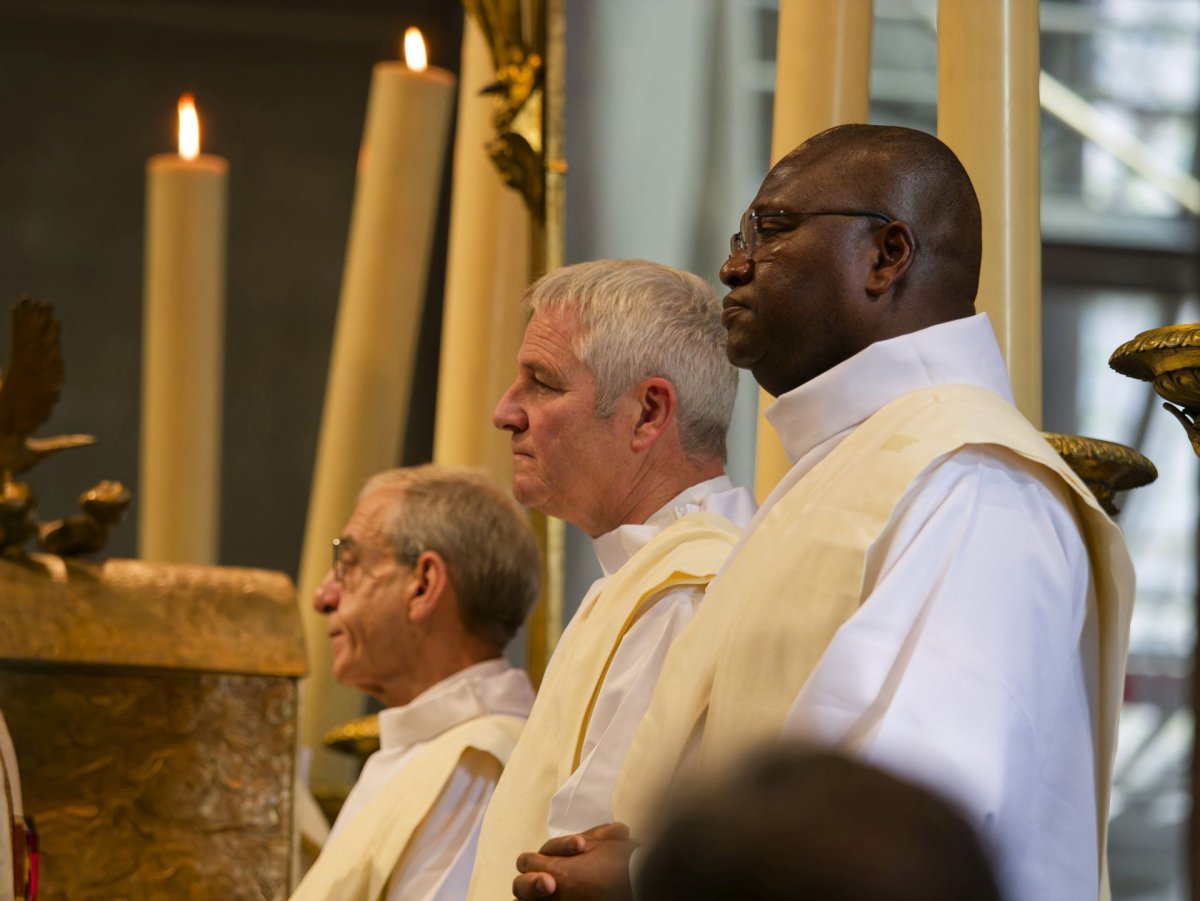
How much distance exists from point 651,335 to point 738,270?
634 millimetres

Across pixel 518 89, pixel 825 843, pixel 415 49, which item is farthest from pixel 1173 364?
pixel 415 49

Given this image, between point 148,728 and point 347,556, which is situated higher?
point 347,556

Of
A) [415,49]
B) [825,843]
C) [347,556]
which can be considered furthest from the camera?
[415,49]

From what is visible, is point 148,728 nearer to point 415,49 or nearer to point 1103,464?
point 415,49

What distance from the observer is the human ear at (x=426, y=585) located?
156 inches

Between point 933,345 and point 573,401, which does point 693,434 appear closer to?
point 573,401

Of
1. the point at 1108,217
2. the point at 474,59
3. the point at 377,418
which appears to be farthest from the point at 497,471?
the point at 1108,217

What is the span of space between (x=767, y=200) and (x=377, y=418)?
8.58 ft

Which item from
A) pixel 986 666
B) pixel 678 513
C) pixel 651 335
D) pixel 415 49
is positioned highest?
pixel 415 49

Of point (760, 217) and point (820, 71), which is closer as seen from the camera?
point (760, 217)

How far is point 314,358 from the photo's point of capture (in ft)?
26.0

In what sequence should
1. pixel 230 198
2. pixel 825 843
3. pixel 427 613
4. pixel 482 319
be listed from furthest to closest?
pixel 230 198, pixel 482 319, pixel 427 613, pixel 825 843

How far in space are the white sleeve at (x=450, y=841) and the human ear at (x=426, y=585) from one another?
1.18 feet

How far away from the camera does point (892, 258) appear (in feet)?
7.96
